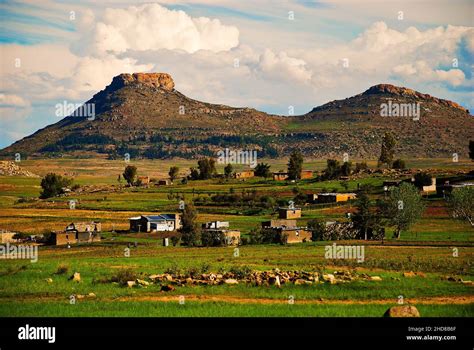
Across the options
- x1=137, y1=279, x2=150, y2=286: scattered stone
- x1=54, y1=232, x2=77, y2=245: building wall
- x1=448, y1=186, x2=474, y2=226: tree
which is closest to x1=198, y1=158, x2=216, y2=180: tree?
x1=54, y1=232, x2=77, y2=245: building wall

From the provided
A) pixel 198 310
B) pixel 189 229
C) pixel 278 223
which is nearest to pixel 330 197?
pixel 278 223

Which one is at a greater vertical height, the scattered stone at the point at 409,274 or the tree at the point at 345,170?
the tree at the point at 345,170

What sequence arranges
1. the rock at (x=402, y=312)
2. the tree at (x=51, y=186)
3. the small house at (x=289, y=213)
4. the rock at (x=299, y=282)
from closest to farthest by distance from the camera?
the rock at (x=402, y=312), the rock at (x=299, y=282), the small house at (x=289, y=213), the tree at (x=51, y=186)

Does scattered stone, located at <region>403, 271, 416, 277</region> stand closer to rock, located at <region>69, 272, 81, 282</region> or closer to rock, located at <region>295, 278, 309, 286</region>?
rock, located at <region>295, 278, 309, 286</region>

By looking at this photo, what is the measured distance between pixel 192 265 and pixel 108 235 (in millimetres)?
29413

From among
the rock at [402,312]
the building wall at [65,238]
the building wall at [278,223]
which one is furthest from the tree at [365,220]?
the rock at [402,312]

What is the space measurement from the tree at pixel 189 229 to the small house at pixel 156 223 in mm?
2760

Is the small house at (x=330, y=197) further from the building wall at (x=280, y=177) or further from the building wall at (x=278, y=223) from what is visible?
the building wall at (x=280, y=177)

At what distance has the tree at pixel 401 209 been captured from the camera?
66750 mm

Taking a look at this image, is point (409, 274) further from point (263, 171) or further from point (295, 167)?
point (263, 171)

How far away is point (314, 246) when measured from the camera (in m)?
59.3
